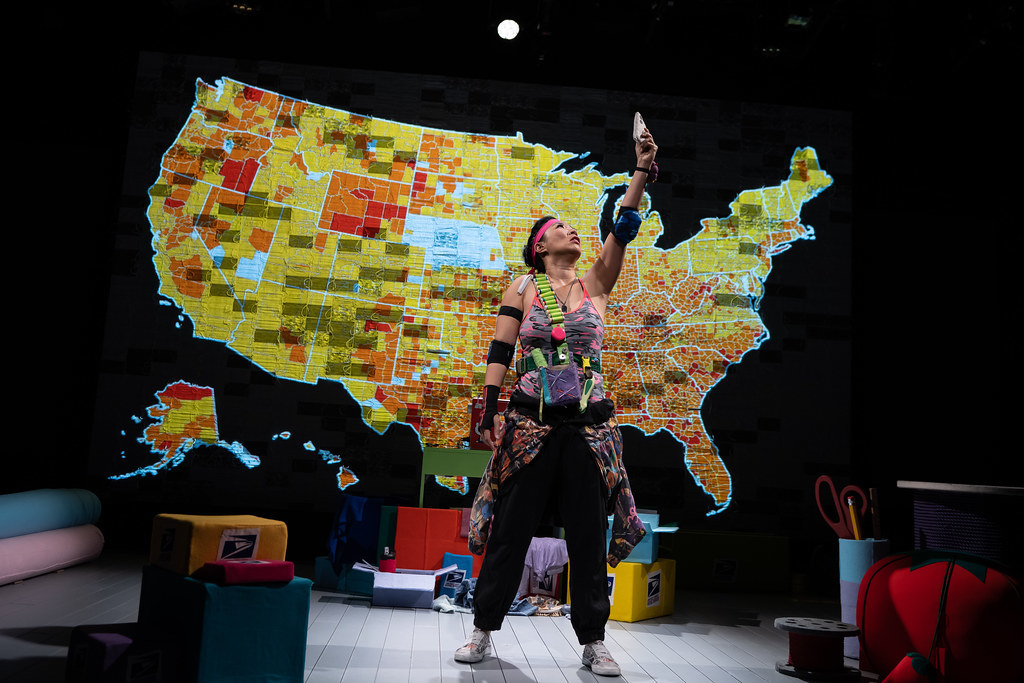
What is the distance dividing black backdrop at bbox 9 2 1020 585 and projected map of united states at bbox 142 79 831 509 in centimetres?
15

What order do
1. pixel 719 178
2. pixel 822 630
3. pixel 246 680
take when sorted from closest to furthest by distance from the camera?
pixel 246 680
pixel 822 630
pixel 719 178

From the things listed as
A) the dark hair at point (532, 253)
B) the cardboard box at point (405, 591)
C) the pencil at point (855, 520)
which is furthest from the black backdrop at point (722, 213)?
the dark hair at point (532, 253)

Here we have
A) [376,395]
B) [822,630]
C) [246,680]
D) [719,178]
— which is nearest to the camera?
[246,680]

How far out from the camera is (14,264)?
5098 mm

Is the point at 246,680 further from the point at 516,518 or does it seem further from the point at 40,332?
the point at 40,332

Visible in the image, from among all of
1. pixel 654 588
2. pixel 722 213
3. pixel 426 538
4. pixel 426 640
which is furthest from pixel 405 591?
pixel 722 213

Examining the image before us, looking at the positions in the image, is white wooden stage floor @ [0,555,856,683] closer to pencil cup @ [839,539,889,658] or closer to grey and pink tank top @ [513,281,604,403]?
pencil cup @ [839,539,889,658]

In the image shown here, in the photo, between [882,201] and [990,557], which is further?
[882,201]

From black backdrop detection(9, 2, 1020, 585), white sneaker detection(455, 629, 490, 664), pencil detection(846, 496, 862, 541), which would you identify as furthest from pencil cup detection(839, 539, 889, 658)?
black backdrop detection(9, 2, 1020, 585)

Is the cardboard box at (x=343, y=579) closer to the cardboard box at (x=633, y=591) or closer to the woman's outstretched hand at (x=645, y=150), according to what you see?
the cardboard box at (x=633, y=591)

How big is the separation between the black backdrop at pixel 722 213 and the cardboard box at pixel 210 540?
2725 millimetres

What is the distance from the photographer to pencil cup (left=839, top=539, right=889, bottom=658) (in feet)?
9.21

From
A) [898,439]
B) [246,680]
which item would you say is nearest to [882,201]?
[898,439]

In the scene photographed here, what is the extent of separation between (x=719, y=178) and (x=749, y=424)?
164 cm
